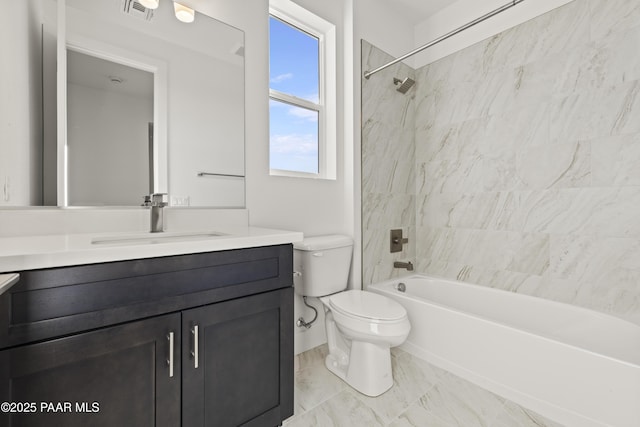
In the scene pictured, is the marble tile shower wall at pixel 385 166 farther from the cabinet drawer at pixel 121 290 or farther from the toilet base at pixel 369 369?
the cabinet drawer at pixel 121 290

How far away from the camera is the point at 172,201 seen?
4.90ft

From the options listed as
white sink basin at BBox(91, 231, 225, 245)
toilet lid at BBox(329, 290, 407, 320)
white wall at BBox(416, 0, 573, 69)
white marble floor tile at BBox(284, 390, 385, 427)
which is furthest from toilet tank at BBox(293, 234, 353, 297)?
white wall at BBox(416, 0, 573, 69)

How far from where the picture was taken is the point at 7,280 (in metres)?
0.66

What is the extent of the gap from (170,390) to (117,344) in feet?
0.79

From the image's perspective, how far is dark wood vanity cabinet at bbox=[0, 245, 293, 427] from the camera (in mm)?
760

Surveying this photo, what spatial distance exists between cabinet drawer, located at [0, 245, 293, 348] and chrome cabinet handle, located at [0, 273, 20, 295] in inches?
1.6

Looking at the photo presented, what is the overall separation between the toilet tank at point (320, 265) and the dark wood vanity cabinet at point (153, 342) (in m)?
0.53

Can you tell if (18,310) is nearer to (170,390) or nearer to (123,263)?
(123,263)

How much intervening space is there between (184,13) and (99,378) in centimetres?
167

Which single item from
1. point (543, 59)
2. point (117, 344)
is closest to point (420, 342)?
point (117, 344)

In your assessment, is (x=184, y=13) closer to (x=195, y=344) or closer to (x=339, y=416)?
(x=195, y=344)

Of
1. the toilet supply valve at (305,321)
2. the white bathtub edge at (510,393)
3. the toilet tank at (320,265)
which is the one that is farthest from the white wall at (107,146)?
the white bathtub edge at (510,393)

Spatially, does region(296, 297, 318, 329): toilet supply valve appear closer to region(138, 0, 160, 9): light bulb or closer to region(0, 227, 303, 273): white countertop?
region(0, 227, 303, 273): white countertop

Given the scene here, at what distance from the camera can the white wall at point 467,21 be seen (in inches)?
82.1
